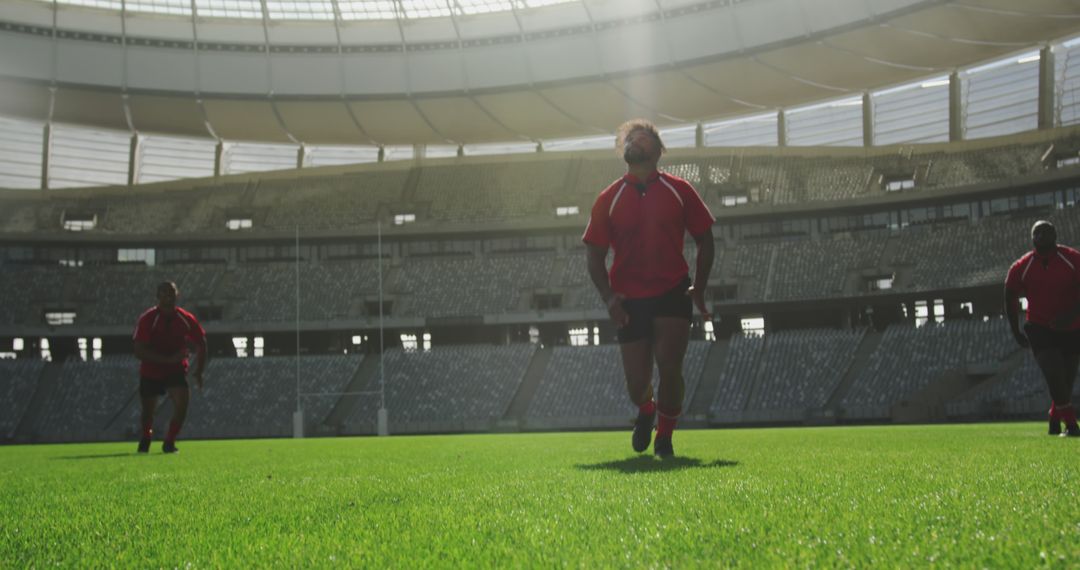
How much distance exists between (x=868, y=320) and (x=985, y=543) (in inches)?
1715

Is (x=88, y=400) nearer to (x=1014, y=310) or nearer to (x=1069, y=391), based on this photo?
(x=1014, y=310)

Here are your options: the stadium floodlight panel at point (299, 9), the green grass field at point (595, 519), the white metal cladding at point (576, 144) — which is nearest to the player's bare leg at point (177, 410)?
the green grass field at point (595, 519)

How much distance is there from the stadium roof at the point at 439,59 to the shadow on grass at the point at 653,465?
3640cm

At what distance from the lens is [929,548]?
2.49 meters

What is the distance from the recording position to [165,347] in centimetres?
1216

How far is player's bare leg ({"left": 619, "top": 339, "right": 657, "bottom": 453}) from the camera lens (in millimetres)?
7035

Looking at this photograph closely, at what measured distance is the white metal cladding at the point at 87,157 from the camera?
5328 cm

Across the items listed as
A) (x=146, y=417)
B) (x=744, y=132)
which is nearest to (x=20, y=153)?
(x=744, y=132)

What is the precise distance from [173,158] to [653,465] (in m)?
55.5

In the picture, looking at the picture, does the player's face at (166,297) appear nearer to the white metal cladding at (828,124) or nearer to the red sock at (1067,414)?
the red sock at (1067,414)

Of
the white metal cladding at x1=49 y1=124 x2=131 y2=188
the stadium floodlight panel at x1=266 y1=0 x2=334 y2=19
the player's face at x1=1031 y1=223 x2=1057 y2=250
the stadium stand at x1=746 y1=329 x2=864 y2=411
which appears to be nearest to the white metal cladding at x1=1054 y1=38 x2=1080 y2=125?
the stadium stand at x1=746 y1=329 x2=864 y2=411

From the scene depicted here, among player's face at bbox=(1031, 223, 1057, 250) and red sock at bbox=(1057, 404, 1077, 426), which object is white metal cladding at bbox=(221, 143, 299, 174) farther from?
red sock at bbox=(1057, 404, 1077, 426)

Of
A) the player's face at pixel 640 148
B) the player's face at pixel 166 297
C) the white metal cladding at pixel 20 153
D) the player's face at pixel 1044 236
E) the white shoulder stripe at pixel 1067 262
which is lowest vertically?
the player's face at pixel 166 297

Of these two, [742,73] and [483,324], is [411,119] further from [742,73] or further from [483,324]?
[742,73]
